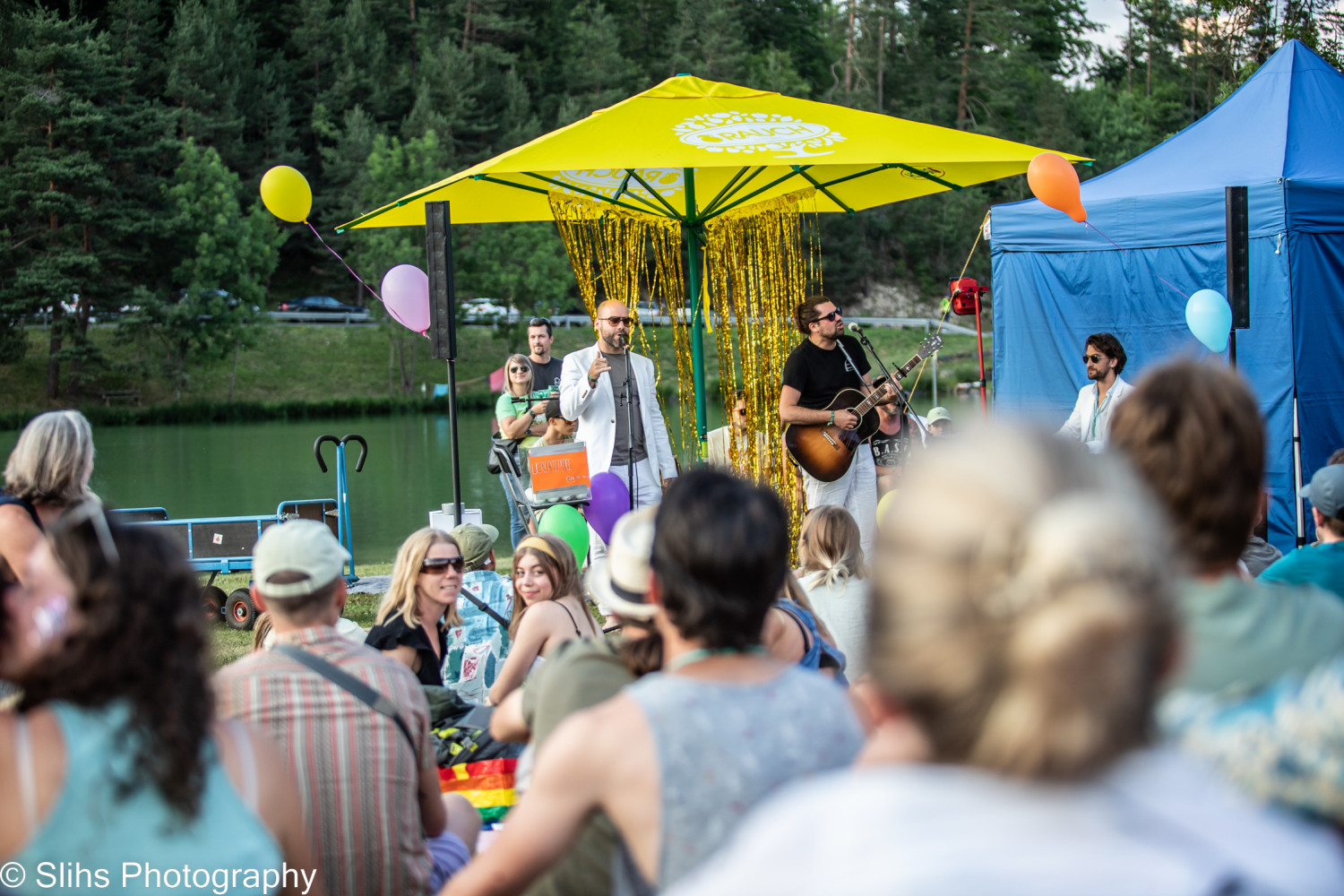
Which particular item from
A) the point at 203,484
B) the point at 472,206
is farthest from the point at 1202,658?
the point at 203,484

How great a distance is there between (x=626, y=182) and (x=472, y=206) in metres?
1.18

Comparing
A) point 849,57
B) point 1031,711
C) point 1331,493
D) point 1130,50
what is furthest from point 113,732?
point 1130,50

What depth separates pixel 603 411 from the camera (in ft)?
19.9

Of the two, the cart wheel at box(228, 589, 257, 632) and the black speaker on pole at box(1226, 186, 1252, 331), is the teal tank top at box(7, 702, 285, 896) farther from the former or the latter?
the cart wheel at box(228, 589, 257, 632)

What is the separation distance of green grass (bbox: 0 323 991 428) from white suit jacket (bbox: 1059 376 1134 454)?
23.6 metres

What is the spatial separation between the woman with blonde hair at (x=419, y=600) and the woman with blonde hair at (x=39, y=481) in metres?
0.93

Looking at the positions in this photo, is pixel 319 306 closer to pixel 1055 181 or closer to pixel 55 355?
pixel 55 355

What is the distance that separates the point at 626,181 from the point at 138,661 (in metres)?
5.30

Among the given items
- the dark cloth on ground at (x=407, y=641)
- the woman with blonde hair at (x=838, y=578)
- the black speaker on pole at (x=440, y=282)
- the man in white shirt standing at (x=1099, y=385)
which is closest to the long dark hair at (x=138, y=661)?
the dark cloth on ground at (x=407, y=641)

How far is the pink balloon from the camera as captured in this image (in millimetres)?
6516

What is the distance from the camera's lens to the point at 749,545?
1.56 m

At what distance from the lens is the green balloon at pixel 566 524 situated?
5883mm

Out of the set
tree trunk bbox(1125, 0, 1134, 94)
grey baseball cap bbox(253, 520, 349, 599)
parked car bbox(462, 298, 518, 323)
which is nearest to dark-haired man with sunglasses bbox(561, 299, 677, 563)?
grey baseball cap bbox(253, 520, 349, 599)

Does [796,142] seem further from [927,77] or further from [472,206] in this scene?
[927,77]
